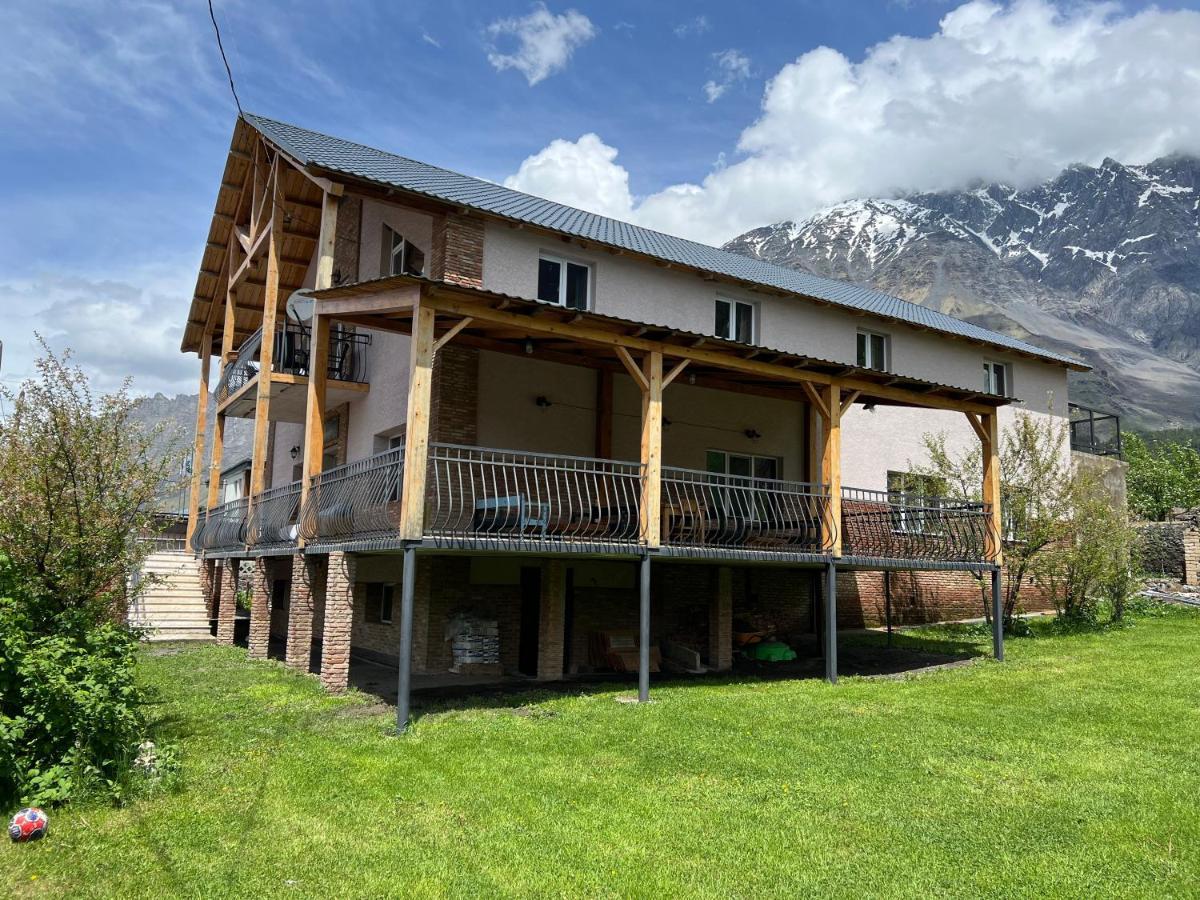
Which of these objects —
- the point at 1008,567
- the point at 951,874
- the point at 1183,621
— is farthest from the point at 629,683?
the point at 1183,621

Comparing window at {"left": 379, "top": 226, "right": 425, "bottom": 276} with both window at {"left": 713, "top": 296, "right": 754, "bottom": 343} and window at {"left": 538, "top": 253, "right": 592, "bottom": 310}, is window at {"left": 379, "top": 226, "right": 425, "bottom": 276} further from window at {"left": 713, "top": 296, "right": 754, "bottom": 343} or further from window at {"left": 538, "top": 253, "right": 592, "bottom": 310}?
window at {"left": 713, "top": 296, "right": 754, "bottom": 343}

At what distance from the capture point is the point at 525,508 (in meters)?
10.7

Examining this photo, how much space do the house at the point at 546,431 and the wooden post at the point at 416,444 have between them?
24mm

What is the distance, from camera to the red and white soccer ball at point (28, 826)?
5605 mm

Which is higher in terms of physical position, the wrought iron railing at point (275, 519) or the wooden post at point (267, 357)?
the wooden post at point (267, 357)

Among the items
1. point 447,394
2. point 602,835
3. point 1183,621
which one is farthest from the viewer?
point 1183,621

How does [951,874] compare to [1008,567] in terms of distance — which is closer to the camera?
[951,874]

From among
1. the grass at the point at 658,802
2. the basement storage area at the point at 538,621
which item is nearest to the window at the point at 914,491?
the basement storage area at the point at 538,621

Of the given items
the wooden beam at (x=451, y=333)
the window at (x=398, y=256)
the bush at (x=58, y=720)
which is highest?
the window at (x=398, y=256)

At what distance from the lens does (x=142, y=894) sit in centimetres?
490

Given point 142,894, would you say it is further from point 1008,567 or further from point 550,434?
point 1008,567

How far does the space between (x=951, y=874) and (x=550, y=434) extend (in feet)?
33.2

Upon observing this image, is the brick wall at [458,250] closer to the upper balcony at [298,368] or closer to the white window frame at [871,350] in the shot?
the upper balcony at [298,368]

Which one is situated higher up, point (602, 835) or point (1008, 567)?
point (1008, 567)
